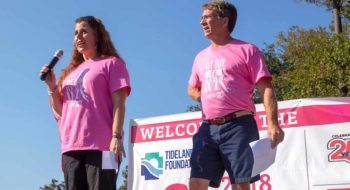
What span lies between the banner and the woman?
3.60 meters

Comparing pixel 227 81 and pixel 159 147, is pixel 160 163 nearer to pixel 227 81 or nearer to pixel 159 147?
pixel 159 147

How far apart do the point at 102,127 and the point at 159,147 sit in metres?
4.30

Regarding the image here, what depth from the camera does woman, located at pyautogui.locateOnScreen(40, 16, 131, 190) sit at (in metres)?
3.01

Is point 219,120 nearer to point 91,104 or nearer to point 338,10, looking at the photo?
point 91,104

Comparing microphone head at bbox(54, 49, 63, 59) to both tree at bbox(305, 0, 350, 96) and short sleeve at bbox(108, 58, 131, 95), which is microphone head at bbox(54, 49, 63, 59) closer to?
short sleeve at bbox(108, 58, 131, 95)

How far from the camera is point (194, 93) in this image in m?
3.68

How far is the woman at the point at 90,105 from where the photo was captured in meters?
3.01

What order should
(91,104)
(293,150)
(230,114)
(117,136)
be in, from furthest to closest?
1. (293,150)
2. (230,114)
3. (91,104)
4. (117,136)

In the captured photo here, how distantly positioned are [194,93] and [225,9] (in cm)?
63

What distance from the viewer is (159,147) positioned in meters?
7.34

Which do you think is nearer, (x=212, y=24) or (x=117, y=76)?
(x=117, y=76)

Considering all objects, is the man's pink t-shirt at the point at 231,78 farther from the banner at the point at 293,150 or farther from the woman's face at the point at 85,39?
the banner at the point at 293,150

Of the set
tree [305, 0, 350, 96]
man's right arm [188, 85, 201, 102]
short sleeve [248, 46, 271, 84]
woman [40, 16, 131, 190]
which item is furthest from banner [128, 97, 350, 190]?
tree [305, 0, 350, 96]

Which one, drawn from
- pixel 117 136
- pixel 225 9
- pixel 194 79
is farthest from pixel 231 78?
pixel 117 136
